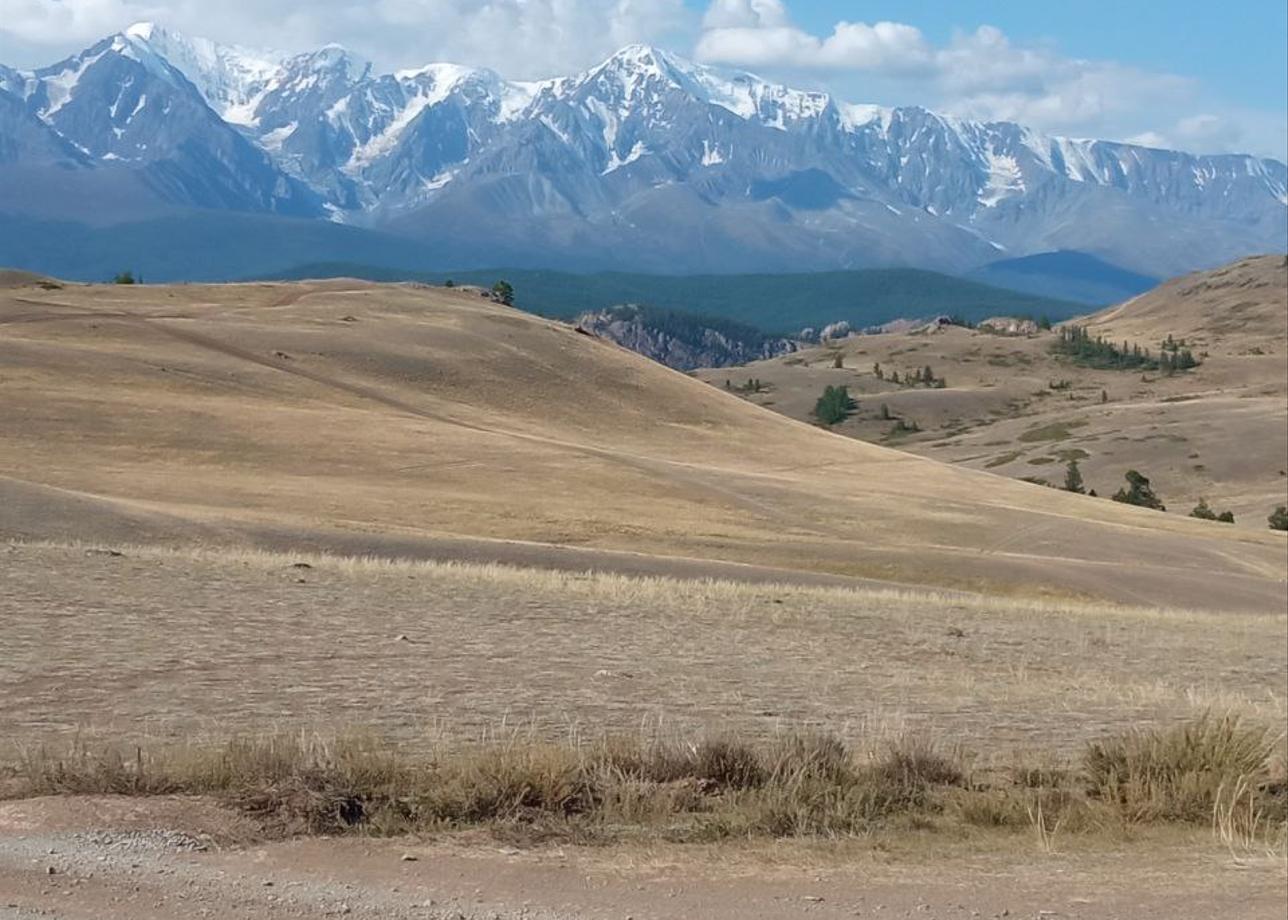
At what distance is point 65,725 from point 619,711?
5.06 m

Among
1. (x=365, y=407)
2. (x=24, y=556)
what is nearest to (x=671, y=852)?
(x=24, y=556)

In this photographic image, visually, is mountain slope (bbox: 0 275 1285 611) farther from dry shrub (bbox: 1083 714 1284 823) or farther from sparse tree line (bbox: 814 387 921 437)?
sparse tree line (bbox: 814 387 921 437)

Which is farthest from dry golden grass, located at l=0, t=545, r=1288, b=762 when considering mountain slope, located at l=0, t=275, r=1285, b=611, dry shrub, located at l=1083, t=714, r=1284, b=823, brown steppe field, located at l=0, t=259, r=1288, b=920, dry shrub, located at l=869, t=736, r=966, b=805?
mountain slope, located at l=0, t=275, r=1285, b=611

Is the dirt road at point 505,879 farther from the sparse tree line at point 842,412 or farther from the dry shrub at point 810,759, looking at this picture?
the sparse tree line at point 842,412

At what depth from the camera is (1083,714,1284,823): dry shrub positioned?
12016 mm

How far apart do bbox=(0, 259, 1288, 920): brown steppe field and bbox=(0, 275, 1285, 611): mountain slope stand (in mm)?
292

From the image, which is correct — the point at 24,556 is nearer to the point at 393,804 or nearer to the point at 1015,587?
the point at 393,804

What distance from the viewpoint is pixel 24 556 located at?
22375mm

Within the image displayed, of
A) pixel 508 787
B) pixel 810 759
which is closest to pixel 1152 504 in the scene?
pixel 810 759

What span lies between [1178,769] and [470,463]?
127ft

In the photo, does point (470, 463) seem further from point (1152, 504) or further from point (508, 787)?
point (1152, 504)

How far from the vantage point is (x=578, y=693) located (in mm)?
15867

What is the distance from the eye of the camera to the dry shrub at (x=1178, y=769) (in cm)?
1202

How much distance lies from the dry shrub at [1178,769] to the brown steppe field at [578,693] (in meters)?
0.04
